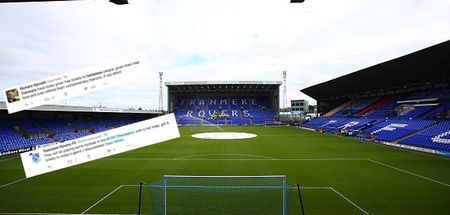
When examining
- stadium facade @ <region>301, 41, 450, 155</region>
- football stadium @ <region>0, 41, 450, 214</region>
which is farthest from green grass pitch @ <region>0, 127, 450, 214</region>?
stadium facade @ <region>301, 41, 450, 155</region>

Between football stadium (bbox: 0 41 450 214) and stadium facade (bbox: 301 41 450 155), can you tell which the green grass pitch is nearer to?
football stadium (bbox: 0 41 450 214)

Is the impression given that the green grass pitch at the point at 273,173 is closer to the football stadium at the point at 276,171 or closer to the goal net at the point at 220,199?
the football stadium at the point at 276,171

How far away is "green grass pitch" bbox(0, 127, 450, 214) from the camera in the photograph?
8594 millimetres

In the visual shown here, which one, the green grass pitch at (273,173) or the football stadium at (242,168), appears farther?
the green grass pitch at (273,173)

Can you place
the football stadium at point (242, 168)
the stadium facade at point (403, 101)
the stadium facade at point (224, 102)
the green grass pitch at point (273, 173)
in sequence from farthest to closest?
the stadium facade at point (224, 102) → the stadium facade at point (403, 101) → the green grass pitch at point (273, 173) → the football stadium at point (242, 168)

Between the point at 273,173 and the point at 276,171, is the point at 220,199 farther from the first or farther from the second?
the point at 276,171

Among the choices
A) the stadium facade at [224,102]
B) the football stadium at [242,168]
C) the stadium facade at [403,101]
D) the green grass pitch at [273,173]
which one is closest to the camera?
the football stadium at [242,168]

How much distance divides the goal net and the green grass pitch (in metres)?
0.62

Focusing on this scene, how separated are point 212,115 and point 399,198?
189 ft

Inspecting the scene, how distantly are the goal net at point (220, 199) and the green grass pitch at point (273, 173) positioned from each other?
621 mm

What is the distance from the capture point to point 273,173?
1317 centimetres

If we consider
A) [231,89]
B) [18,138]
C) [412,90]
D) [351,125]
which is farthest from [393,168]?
[231,89]

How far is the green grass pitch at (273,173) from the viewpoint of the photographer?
8594 millimetres

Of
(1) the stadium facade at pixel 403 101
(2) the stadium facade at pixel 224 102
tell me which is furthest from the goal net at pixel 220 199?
(2) the stadium facade at pixel 224 102
